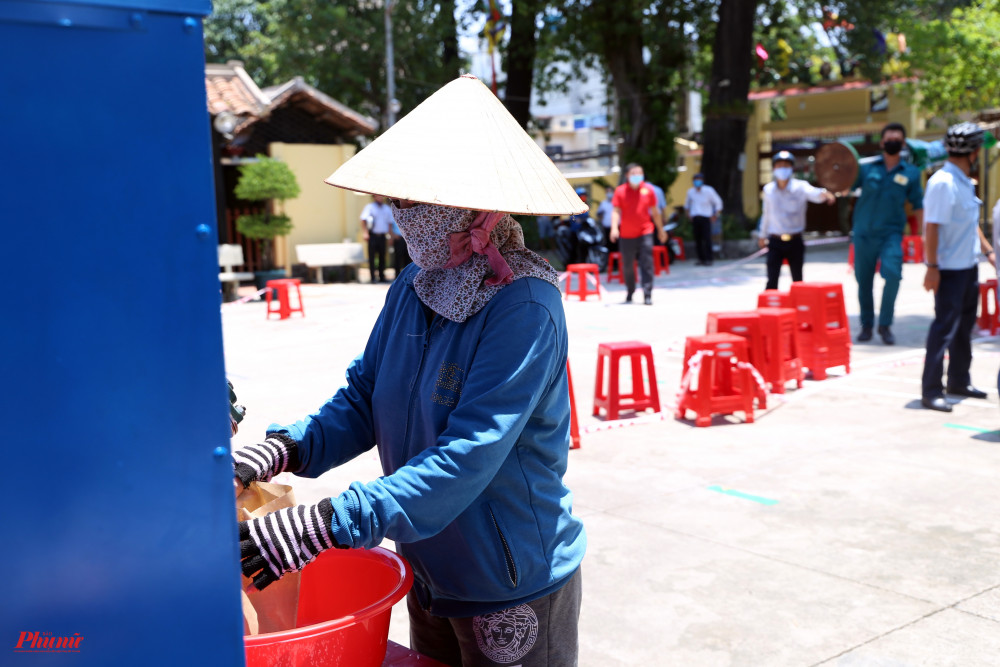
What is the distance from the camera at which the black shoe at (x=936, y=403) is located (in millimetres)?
7125

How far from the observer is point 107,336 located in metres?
1.27

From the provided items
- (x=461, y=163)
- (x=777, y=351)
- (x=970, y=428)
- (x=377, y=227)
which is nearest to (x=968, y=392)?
(x=970, y=428)

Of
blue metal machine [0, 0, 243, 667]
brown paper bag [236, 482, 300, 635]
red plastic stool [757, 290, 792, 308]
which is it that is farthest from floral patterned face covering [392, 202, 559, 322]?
red plastic stool [757, 290, 792, 308]

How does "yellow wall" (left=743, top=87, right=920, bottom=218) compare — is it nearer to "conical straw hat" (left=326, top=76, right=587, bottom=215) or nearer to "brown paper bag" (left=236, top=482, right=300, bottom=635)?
"conical straw hat" (left=326, top=76, right=587, bottom=215)

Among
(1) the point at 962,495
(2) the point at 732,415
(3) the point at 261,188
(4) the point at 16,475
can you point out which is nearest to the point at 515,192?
(4) the point at 16,475

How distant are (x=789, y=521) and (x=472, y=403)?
11.4 feet

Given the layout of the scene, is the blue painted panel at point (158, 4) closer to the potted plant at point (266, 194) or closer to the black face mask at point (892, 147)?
the black face mask at point (892, 147)

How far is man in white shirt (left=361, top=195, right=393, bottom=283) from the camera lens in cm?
1902

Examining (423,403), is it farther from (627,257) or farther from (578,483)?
(627,257)

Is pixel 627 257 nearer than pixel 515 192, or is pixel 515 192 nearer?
pixel 515 192

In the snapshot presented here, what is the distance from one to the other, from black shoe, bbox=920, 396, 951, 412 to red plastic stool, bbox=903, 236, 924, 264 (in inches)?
470

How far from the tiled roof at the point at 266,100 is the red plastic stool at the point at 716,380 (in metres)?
15.1

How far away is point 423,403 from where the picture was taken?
82.7 inches

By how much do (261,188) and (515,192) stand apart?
18.2m
